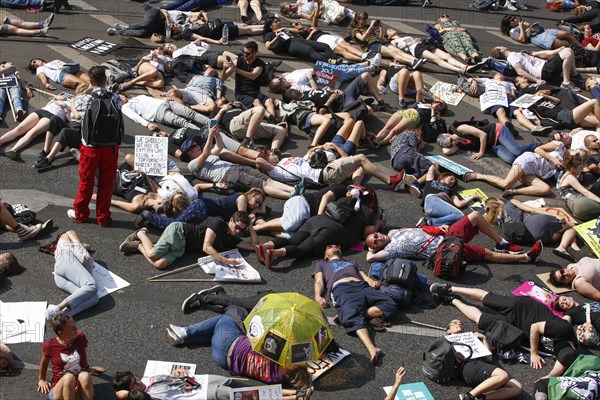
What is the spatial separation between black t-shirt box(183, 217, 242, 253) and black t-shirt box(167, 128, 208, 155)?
2.52m

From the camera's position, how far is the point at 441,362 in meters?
9.23

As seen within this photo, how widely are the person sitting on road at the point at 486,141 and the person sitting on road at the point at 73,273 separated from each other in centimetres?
647

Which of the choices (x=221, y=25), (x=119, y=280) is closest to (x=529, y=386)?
(x=119, y=280)

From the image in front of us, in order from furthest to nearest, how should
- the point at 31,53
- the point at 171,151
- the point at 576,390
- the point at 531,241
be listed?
the point at 31,53 → the point at 171,151 → the point at 531,241 → the point at 576,390

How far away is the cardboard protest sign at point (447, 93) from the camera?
1591 centimetres

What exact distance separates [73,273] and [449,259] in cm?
481

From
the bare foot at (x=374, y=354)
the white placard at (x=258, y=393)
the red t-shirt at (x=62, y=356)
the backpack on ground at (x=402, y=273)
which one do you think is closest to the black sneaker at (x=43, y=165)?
the red t-shirt at (x=62, y=356)

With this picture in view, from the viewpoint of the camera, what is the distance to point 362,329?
32.3ft

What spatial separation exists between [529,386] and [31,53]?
12.1 meters

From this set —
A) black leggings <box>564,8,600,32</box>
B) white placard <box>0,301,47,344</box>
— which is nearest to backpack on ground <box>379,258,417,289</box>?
white placard <box>0,301,47,344</box>

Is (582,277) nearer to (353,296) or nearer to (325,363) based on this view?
(353,296)

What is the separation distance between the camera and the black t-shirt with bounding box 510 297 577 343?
383 inches

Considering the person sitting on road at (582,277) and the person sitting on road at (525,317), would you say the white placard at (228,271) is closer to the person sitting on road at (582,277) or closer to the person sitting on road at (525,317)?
the person sitting on road at (525,317)

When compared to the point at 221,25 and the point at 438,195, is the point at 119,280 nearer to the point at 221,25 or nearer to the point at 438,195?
the point at 438,195
